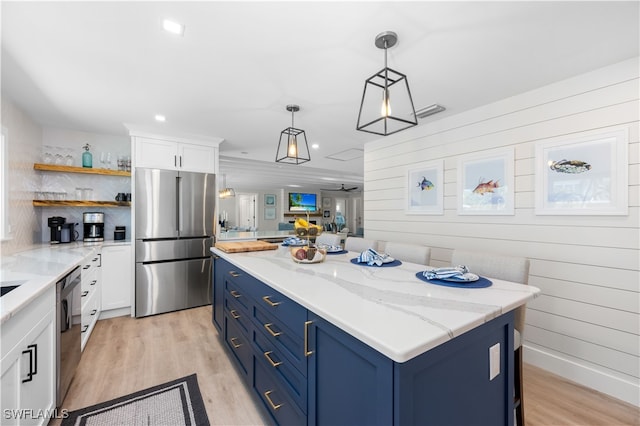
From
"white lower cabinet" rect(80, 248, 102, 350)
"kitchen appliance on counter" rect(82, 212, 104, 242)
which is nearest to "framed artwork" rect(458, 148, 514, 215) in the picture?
"white lower cabinet" rect(80, 248, 102, 350)

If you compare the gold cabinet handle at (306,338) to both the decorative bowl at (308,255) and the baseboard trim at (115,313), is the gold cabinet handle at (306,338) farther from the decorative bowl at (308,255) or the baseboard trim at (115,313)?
the baseboard trim at (115,313)

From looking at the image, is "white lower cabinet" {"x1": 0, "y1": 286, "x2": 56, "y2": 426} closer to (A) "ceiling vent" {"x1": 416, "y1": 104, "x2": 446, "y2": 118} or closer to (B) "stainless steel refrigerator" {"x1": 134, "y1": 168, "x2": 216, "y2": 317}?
(B) "stainless steel refrigerator" {"x1": 134, "y1": 168, "x2": 216, "y2": 317}

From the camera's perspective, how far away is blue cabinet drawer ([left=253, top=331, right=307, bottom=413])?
127cm

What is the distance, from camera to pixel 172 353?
2580mm

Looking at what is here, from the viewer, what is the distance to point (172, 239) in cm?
368

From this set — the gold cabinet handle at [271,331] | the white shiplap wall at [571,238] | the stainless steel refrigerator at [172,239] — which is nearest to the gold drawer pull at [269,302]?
the gold cabinet handle at [271,331]

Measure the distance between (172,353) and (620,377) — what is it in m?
3.65

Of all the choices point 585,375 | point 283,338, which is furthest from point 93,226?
point 585,375

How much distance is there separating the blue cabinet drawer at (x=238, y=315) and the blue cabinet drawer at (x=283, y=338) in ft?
0.72

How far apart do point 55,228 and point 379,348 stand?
4127 millimetres

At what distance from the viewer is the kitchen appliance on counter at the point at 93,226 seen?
3457 millimetres

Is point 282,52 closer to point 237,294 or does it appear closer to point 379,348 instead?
point 237,294

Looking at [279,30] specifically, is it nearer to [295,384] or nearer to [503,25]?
[503,25]

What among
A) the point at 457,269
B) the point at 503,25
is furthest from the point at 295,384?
the point at 503,25
